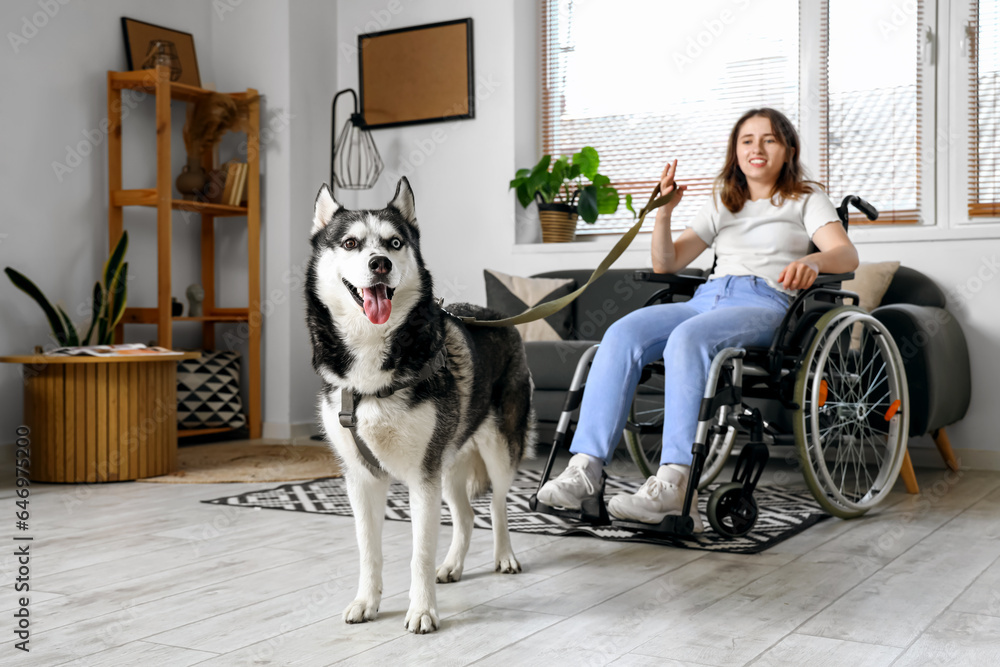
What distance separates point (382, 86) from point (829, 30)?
221cm

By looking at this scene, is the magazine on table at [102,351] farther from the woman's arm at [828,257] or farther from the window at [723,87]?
the woman's arm at [828,257]

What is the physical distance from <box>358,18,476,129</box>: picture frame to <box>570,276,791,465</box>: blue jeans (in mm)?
2565

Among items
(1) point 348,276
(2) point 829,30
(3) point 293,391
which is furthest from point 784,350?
(3) point 293,391

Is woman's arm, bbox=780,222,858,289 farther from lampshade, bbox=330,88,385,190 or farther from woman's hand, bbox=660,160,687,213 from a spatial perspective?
lampshade, bbox=330,88,385,190

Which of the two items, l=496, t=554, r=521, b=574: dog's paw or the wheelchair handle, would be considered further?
the wheelchair handle

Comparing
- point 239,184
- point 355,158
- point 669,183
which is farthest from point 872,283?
point 239,184

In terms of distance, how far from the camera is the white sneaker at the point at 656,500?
2.19 meters

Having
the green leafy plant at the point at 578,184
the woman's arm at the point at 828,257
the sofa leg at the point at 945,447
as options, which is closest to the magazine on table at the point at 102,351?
the green leafy plant at the point at 578,184

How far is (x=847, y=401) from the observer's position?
2.89m

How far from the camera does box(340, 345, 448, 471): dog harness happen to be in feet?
5.51

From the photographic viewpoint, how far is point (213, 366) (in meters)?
4.59

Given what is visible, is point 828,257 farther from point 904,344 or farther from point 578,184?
point 578,184

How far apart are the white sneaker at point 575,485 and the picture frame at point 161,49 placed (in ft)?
9.99

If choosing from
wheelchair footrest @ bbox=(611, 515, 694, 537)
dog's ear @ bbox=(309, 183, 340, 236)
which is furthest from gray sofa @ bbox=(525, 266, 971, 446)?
dog's ear @ bbox=(309, 183, 340, 236)
